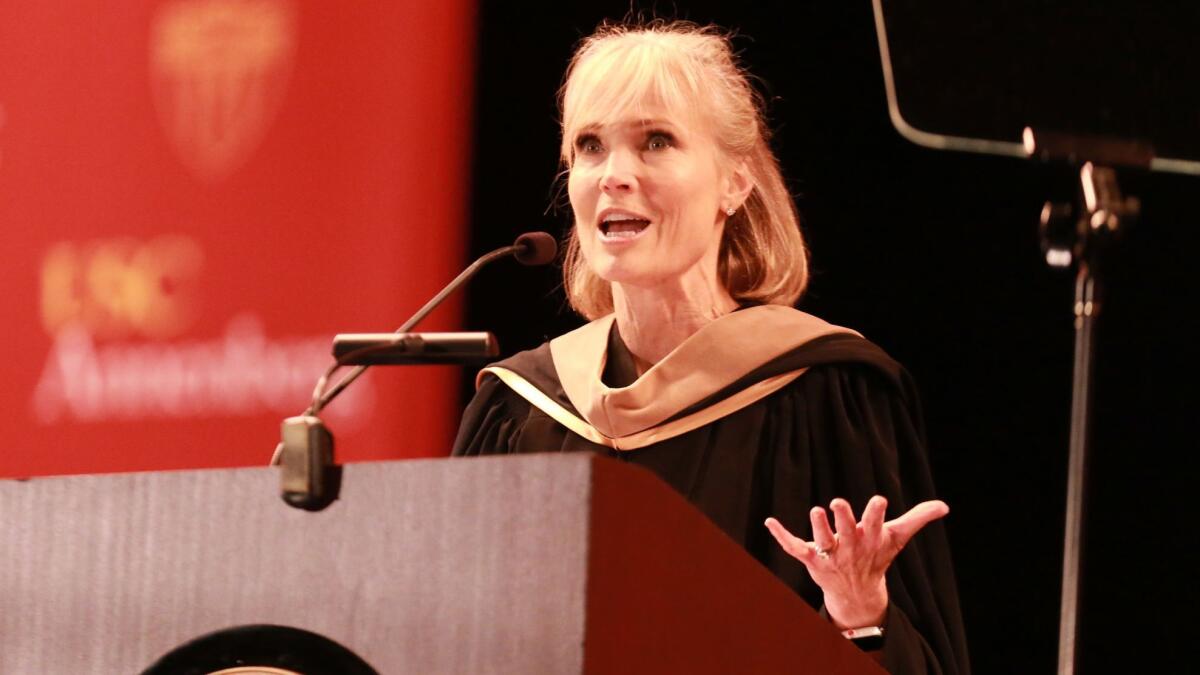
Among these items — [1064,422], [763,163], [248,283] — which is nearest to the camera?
[763,163]

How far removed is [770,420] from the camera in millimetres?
2920

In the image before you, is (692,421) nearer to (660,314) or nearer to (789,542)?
(660,314)

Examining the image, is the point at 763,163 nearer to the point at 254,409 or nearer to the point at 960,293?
the point at 960,293

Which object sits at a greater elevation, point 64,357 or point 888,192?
point 888,192

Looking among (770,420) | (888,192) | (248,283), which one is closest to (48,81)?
(248,283)

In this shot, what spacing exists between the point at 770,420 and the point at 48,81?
2893mm

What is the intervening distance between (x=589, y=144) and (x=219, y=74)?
79.6 inches

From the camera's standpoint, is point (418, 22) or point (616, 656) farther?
point (418, 22)

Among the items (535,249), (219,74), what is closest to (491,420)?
(535,249)

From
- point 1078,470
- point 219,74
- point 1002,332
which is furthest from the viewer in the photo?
point 219,74

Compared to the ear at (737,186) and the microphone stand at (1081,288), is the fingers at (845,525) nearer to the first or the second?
the microphone stand at (1081,288)

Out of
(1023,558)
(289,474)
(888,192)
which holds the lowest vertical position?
(1023,558)

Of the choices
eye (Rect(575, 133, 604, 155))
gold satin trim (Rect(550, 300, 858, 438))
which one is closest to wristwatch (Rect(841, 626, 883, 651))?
gold satin trim (Rect(550, 300, 858, 438))

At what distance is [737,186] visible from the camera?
3084 mm
